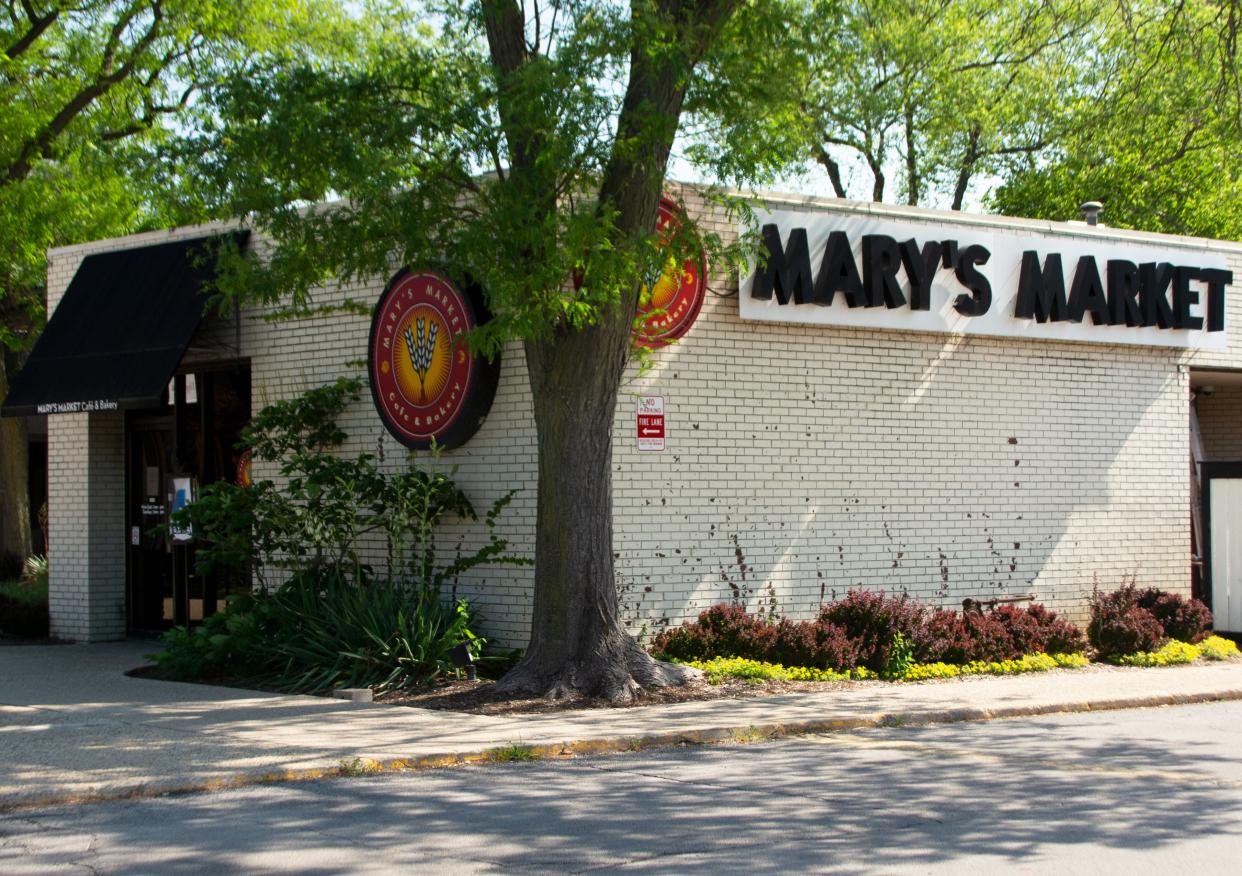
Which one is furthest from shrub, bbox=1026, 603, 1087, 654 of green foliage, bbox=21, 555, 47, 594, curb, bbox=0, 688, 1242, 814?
green foliage, bbox=21, 555, 47, 594

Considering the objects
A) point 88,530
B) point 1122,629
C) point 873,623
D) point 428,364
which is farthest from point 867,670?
point 88,530

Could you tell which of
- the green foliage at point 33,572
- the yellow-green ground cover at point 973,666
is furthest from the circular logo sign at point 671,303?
the green foliage at point 33,572

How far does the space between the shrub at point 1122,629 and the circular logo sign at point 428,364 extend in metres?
7.38

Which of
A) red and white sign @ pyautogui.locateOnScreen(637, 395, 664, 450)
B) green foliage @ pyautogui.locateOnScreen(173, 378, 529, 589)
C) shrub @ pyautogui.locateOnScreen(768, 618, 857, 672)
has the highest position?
red and white sign @ pyautogui.locateOnScreen(637, 395, 664, 450)

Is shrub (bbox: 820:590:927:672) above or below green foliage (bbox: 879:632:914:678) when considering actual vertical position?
above

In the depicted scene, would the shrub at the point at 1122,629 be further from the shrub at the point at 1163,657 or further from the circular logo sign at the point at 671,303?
the circular logo sign at the point at 671,303

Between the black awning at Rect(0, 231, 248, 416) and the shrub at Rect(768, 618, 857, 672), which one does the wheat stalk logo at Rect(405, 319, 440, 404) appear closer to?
the black awning at Rect(0, 231, 248, 416)

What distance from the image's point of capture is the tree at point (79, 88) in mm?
22812

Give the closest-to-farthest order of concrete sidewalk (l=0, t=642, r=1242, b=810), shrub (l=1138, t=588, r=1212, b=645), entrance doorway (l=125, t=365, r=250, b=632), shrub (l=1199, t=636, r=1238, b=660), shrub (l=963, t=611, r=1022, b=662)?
concrete sidewalk (l=0, t=642, r=1242, b=810), shrub (l=963, t=611, r=1022, b=662), shrub (l=1199, t=636, r=1238, b=660), shrub (l=1138, t=588, r=1212, b=645), entrance doorway (l=125, t=365, r=250, b=632)

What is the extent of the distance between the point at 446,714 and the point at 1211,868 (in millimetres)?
6458

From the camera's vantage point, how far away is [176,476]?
58.9 feet

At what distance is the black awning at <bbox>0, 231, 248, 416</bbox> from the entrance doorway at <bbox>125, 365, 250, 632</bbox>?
3.83 feet

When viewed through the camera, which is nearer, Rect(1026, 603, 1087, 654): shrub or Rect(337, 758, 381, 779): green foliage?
Rect(337, 758, 381, 779): green foliage

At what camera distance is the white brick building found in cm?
1480
